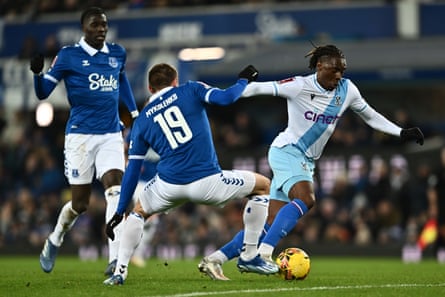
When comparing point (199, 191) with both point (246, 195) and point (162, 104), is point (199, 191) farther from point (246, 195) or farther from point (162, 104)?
point (162, 104)

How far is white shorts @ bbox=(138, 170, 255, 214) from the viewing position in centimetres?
984

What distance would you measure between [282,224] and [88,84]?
2.96m

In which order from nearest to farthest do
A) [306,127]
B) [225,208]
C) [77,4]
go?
[306,127] < [225,208] < [77,4]

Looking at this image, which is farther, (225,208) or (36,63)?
(225,208)

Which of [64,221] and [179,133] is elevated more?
[179,133]

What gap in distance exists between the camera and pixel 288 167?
10.4 m

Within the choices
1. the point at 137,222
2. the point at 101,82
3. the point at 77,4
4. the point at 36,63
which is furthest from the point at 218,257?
the point at 77,4

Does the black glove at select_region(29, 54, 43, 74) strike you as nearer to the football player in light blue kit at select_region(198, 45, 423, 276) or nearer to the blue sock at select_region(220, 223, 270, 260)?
the football player in light blue kit at select_region(198, 45, 423, 276)

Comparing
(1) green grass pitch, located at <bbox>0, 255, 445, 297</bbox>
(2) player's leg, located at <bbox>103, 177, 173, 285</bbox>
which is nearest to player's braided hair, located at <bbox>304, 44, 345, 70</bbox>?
(2) player's leg, located at <bbox>103, 177, 173, 285</bbox>

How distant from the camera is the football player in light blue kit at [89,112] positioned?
464 inches

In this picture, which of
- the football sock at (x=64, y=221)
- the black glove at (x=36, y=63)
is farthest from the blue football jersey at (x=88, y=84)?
the football sock at (x=64, y=221)

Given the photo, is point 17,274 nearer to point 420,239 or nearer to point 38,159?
point 420,239

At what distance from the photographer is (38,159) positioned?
81.6 feet

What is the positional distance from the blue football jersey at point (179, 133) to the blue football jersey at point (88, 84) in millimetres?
2048
